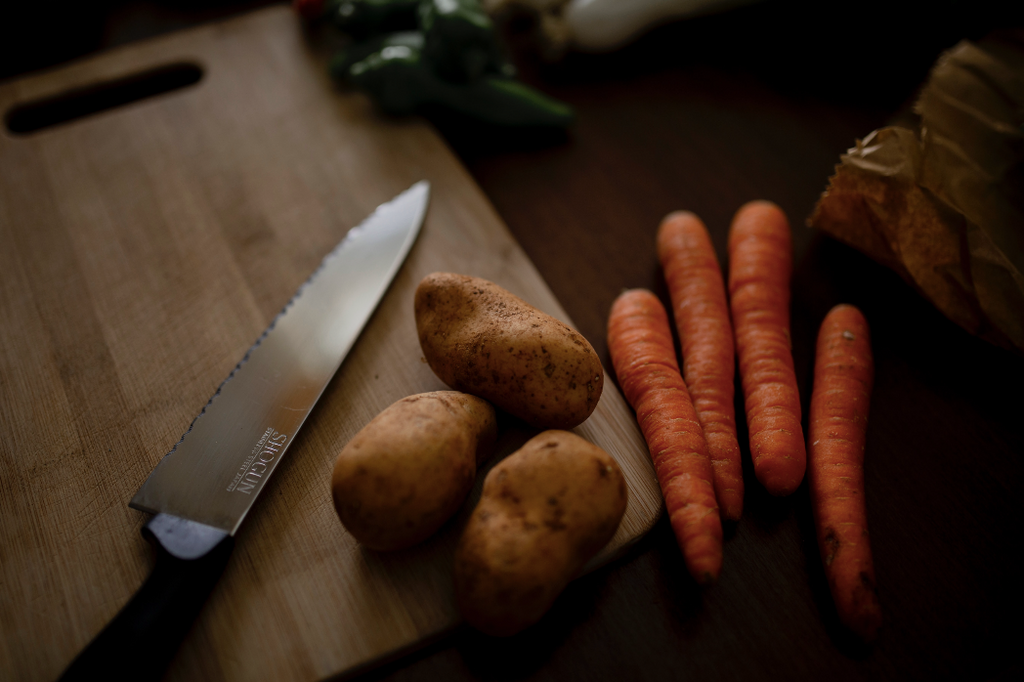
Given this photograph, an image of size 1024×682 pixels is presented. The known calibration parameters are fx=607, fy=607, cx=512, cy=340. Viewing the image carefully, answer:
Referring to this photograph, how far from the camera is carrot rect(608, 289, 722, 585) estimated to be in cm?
86

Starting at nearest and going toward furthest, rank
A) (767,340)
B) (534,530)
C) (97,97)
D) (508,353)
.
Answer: (534,530) → (508,353) → (767,340) → (97,97)

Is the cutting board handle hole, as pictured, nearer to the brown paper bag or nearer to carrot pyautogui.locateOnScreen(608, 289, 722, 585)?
carrot pyautogui.locateOnScreen(608, 289, 722, 585)

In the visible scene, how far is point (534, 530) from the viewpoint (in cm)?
74

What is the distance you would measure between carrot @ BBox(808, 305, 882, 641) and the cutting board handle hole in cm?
165

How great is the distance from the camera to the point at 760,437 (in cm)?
→ 96

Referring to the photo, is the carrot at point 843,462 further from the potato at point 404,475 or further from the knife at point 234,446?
the knife at point 234,446

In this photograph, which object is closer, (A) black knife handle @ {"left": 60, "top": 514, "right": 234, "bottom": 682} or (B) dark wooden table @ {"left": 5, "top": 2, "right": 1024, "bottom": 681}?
(A) black knife handle @ {"left": 60, "top": 514, "right": 234, "bottom": 682}

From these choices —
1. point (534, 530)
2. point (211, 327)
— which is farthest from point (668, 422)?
point (211, 327)

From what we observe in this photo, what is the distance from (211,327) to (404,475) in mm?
585

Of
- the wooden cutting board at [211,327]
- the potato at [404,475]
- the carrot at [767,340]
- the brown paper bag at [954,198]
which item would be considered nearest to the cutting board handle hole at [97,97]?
the wooden cutting board at [211,327]

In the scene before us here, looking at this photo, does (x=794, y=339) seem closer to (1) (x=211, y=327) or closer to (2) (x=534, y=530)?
(2) (x=534, y=530)

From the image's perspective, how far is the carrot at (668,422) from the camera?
0.86 metres

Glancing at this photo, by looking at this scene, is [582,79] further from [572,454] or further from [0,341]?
[0,341]

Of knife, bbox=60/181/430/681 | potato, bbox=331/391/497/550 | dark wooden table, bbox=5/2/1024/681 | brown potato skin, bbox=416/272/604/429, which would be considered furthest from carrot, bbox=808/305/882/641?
knife, bbox=60/181/430/681
